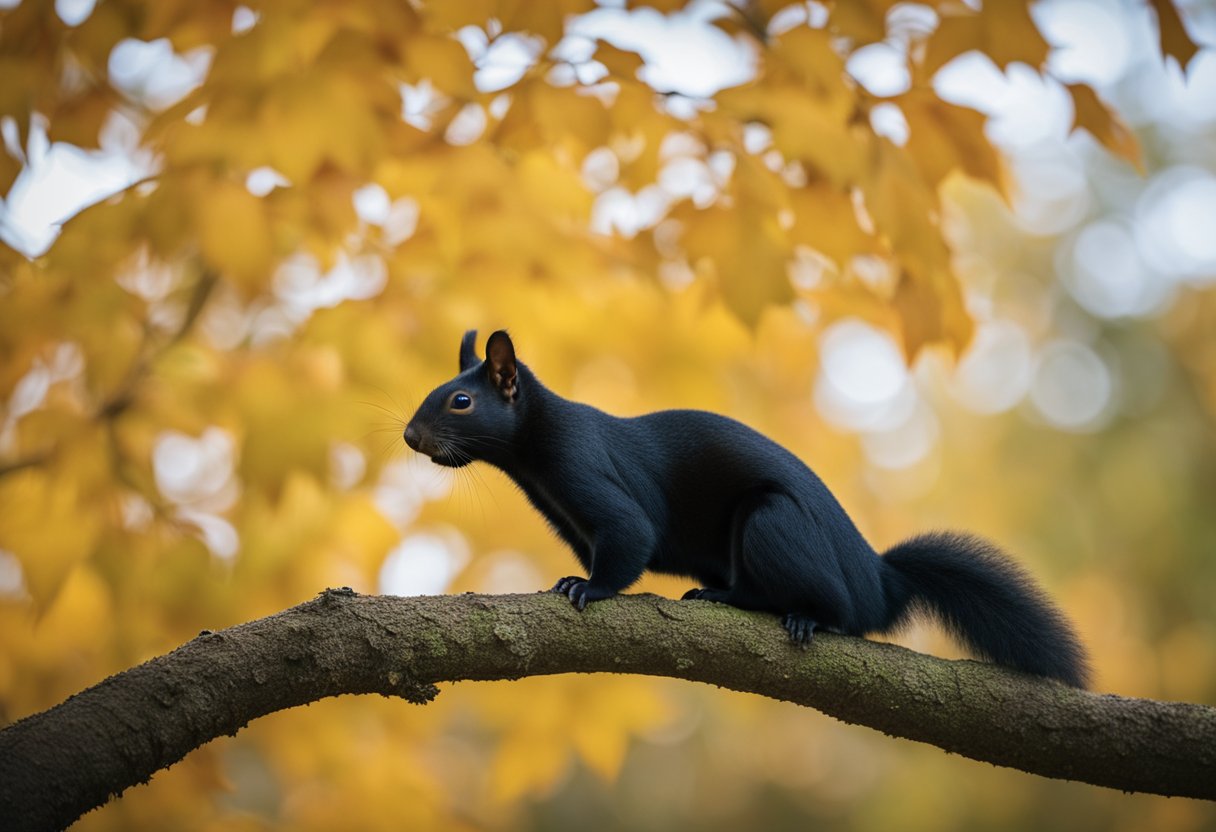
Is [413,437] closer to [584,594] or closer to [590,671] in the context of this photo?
[584,594]

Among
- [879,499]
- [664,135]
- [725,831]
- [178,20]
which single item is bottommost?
[725,831]

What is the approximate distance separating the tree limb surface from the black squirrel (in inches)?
6.1

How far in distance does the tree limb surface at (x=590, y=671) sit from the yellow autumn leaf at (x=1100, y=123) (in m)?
1.85

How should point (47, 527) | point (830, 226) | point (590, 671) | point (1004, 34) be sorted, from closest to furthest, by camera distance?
point (590, 671)
point (1004, 34)
point (830, 226)
point (47, 527)

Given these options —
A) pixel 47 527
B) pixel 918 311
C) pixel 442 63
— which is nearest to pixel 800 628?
pixel 918 311

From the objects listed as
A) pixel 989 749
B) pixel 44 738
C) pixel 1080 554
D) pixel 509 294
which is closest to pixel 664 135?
pixel 509 294

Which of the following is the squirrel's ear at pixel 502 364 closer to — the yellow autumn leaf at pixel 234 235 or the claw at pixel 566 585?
the claw at pixel 566 585

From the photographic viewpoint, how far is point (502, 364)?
3.18 meters

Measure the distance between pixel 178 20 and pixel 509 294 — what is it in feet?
4.67

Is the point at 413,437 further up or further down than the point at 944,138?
further down

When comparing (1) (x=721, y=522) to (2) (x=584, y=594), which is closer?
(2) (x=584, y=594)

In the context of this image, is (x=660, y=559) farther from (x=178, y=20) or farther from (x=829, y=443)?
(x=829, y=443)

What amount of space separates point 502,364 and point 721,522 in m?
0.79

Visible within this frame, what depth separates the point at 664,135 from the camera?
3.53 metres
